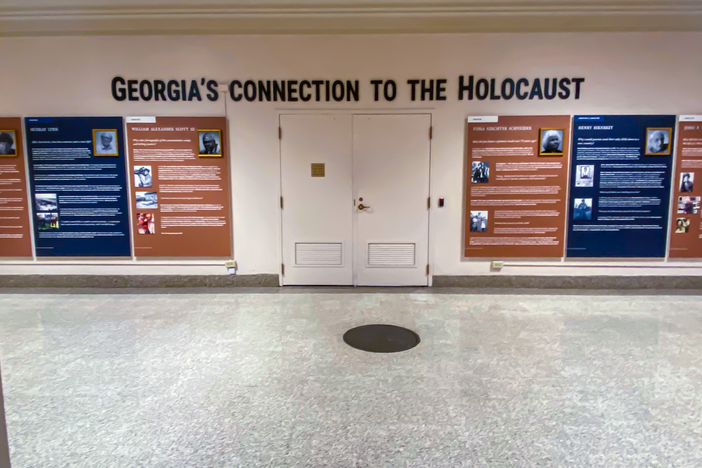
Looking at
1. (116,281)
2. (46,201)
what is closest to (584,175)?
(116,281)

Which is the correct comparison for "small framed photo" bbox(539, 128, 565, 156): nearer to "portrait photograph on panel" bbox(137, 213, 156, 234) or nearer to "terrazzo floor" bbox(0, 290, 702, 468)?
"terrazzo floor" bbox(0, 290, 702, 468)

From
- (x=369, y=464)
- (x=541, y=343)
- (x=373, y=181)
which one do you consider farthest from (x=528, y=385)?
(x=373, y=181)

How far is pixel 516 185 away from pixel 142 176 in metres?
4.30

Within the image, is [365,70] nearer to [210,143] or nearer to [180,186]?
[210,143]

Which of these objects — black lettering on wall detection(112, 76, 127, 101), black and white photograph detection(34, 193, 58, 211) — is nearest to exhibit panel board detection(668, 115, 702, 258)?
black lettering on wall detection(112, 76, 127, 101)

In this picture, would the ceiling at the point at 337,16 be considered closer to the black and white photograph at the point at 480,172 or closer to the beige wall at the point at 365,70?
the beige wall at the point at 365,70

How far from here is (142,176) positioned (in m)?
4.85

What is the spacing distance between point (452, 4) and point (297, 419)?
390 cm

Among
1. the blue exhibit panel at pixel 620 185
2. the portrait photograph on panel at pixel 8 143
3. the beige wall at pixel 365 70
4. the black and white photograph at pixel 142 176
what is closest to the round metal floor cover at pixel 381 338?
the beige wall at pixel 365 70

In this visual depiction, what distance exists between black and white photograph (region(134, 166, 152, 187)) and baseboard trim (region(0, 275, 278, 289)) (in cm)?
111

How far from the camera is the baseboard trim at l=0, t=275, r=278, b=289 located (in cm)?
505

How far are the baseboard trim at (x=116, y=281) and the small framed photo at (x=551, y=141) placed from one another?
3.44 metres

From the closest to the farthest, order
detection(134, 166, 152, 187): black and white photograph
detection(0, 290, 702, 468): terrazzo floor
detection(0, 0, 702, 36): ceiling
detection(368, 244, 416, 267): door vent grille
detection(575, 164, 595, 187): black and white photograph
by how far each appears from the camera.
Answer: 1. detection(0, 290, 702, 468): terrazzo floor
2. detection(0, 0, 702, 36): ceiling
3. detection(575, 164, 595, 187): black and white photograph
4. detection(134, 166, 152, 187): black and white photograph
5. detection(368, 244, 416, 267): door vent grille

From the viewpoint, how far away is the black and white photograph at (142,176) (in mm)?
4836
